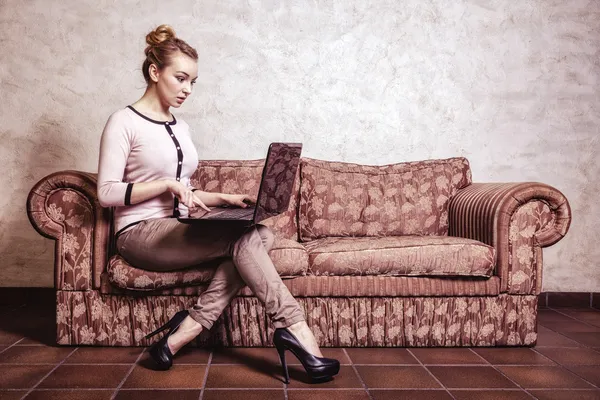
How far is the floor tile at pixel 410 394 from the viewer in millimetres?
1683

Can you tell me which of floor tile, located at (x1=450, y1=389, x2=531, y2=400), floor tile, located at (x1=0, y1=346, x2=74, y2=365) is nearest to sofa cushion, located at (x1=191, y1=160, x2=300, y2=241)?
floor tile, located at (x1=0, y1=346, x2=74, y2=365)

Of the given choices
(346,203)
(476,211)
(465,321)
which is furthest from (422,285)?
(346,203)

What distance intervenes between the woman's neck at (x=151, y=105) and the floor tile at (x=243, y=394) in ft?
3.50

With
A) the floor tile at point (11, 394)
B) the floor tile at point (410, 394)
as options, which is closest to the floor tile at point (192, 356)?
the floor tile at point (11, 394)

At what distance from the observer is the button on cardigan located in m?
1.93

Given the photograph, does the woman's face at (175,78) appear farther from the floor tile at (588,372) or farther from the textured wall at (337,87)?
the floor tile at (588,372)

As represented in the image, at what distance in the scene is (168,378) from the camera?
1.83 m

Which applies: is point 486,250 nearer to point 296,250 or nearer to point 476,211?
point 476,211

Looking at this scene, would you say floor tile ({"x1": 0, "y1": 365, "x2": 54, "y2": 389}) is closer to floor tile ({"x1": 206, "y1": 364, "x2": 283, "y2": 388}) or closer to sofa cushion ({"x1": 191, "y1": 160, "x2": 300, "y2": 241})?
floor tile ({"x1": 206, "y1": 364, "x2": 283, "y2": 388})

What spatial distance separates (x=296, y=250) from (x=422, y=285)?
21.5 inches

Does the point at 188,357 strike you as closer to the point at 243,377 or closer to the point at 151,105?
the point at 243,377

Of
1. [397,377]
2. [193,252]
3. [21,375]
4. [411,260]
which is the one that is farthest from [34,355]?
[411,260]

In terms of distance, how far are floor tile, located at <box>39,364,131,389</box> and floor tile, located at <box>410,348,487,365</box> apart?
1127 millimetres

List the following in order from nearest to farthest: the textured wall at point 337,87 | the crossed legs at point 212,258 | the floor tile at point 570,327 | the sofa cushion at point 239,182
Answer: the crossed legs at point 212,258
the floor tile at point 570,327
the sofa cushion at point 239,182
the textured wall at point 337,87
